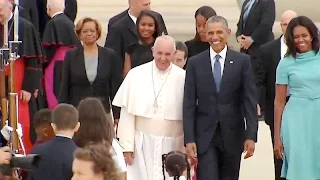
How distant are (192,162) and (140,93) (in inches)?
29.0

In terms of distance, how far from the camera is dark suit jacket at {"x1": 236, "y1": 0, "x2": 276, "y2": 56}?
13570 millimetres

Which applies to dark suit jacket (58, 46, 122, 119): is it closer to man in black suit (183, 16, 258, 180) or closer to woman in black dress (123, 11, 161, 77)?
woman in black dress (123, 11, 161, 77)

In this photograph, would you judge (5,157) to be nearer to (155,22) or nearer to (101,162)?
(101,162)

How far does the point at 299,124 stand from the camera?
1025cm

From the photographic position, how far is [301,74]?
33.2ft

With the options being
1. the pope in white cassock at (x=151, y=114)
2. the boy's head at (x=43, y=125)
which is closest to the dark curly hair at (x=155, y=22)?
the pope in white cassock at (x=151, y=114)

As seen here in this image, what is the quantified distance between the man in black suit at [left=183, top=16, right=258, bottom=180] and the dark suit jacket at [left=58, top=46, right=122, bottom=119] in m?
1.11

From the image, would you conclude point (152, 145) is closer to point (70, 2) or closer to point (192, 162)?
point (192, 162)

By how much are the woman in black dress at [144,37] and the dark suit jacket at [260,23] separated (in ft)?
8.72

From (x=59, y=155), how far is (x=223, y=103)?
2.46m

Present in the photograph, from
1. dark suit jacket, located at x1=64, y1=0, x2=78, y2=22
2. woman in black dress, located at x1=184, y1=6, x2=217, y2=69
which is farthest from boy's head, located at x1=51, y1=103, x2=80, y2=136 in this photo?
dark suit jacket, located at x1=64, y1=0, x2=78, y2=22

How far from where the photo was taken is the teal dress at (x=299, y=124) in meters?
10.2

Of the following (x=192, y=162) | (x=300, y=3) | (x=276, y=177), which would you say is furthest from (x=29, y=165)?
(x=300, y=3)

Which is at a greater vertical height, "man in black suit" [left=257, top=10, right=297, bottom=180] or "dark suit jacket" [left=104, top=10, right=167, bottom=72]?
"dark suit jacket" [left=104, top=10, right=167, bottom=72]
